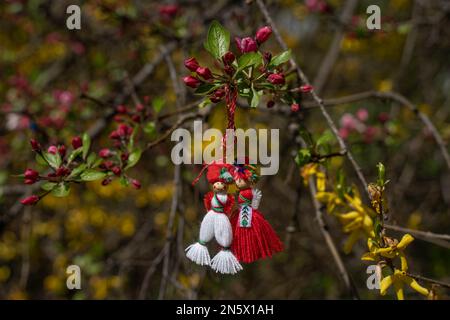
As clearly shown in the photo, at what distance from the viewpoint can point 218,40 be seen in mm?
1198

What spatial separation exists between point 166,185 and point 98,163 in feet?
7.49

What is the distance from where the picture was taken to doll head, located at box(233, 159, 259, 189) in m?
1.19

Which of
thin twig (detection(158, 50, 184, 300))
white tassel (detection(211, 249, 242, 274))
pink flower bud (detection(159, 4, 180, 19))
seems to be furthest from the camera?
pink flower bud (detection(159, 4, 180, 19))

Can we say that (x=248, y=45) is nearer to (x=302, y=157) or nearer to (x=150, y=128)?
(x=302, y=157)

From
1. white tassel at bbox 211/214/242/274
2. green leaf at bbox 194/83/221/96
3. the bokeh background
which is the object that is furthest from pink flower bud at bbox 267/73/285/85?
the bokeh background

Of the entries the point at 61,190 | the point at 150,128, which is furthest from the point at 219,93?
the point at 150,128

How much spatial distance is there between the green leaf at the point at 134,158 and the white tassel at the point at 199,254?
1.52 ft

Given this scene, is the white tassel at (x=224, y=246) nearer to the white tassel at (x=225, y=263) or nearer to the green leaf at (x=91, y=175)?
the white tassel at (x=225, y=263)

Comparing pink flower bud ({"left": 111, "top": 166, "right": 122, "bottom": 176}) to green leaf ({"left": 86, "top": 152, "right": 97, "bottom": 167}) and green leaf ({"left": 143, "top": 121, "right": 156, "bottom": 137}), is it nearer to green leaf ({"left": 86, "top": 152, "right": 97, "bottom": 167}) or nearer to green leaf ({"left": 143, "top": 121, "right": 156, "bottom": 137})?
green leaf ({"left": 86, "top": 152, "right": 97, "bottom": 167})

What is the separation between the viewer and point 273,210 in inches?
165

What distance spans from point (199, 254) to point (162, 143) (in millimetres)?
1629

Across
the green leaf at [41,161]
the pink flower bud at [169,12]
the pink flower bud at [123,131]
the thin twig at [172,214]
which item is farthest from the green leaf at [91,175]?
the pink flower bud at [169,12]

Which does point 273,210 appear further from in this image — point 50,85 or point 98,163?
point 98,163

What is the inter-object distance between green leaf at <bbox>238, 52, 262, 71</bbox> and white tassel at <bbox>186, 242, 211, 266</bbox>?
0.45 meters
